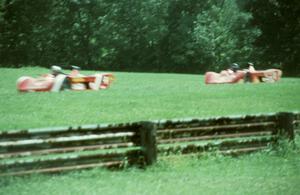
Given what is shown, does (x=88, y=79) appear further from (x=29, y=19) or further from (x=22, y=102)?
(x=29, y=19)

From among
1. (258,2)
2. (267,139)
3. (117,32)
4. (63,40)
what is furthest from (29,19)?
(267,139)

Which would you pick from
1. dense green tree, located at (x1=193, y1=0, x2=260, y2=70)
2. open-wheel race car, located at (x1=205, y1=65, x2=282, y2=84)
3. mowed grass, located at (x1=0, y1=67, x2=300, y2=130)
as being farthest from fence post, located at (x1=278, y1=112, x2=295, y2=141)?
dense green tree, located at (x1=193, y1=0, x2=260, y2=70)

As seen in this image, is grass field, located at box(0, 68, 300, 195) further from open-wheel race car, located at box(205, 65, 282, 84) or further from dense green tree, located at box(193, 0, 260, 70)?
dense green tree, located at box(193, 0, 260, 70)

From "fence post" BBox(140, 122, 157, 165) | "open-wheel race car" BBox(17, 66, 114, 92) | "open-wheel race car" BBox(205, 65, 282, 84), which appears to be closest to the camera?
"fence post" BBox(140, 122, 157, 165)

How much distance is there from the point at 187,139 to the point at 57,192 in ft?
10.5

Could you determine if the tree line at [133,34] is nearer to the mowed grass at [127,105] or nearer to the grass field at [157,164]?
the mowed grass at [127,105]

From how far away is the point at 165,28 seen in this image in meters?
64.1

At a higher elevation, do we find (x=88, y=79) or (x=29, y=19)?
(x=29, y=19)

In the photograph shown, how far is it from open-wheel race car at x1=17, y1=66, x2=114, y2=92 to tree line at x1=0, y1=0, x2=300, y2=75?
34.5 meters

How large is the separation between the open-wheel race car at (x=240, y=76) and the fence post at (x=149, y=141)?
67.9 feet

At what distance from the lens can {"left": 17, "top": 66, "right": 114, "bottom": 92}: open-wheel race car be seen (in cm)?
2227

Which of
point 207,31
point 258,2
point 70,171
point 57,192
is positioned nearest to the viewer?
point 57,192

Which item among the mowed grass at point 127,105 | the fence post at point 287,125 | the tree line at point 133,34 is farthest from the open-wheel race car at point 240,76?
the tree line at point 133,34

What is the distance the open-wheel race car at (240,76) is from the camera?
3006 centimetres
